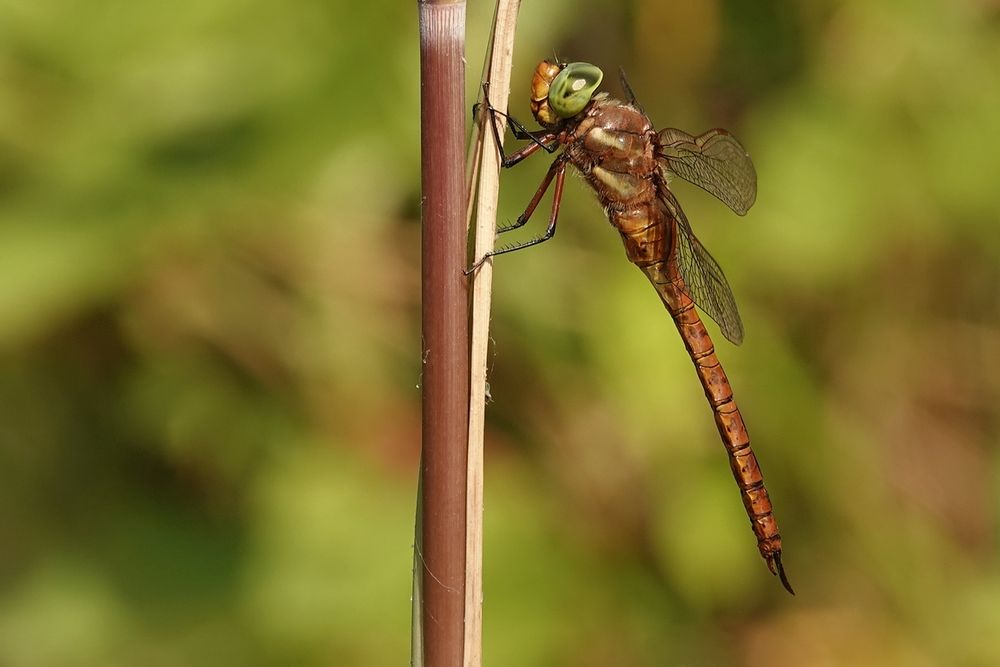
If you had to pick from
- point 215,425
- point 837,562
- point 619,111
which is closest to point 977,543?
point 837,562

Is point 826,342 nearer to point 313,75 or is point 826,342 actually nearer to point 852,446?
point 852,446

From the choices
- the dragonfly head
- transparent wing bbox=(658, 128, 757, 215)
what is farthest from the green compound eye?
transparent wing bbox=(658, 128, 757, 215)

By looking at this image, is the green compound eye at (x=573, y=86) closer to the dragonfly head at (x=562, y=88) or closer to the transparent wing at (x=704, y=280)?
the dragonfly head at (x=562, y=88)

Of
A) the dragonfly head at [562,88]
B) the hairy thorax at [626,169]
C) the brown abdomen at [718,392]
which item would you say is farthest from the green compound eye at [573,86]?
the brown abdomen at [718,392]

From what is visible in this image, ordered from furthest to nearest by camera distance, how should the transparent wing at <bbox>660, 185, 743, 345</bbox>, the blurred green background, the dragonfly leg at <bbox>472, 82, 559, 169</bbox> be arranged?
1. the blurred green background
2. the transparent wing at <bbox>660, 185, 743, 345</bbox>
3. the dragonfly leg at <bbox>472, 82, 559, 169</bbox>

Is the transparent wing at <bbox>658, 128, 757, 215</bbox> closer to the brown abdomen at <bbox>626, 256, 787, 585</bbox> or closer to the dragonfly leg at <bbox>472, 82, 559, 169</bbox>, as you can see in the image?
the brown abdomen at <bbox>626, 256, 787, 585</bbox>
